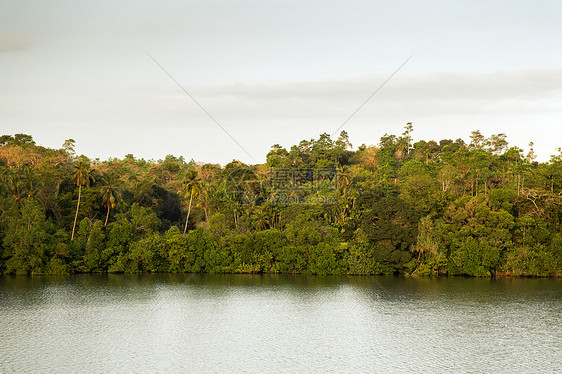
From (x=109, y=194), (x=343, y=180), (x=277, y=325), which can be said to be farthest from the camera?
(x=343, y=180)

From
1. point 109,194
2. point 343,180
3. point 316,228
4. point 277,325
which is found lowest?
point 277,325

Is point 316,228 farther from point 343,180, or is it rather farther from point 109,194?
point 109,194

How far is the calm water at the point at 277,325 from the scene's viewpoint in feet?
90.2

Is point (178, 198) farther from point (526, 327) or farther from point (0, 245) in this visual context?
point (526, 327)

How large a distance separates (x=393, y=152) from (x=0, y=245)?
62232 millimetres

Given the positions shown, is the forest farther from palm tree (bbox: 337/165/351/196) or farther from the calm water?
the calm water

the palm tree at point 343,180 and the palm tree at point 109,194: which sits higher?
the palm tree at point 343,180

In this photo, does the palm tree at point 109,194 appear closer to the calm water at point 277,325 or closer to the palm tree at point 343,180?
the calm water at point 277,325

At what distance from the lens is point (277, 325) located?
3519 cm

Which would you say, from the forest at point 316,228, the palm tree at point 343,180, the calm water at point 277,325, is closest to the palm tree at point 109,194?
the forest at point 316,228

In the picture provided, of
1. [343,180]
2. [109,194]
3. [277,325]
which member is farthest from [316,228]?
[277,325]

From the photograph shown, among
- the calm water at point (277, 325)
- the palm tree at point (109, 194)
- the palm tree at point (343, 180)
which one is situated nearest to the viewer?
the calm water at point (277, 325)

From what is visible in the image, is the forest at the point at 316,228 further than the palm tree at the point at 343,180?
No

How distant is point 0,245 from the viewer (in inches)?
2126
